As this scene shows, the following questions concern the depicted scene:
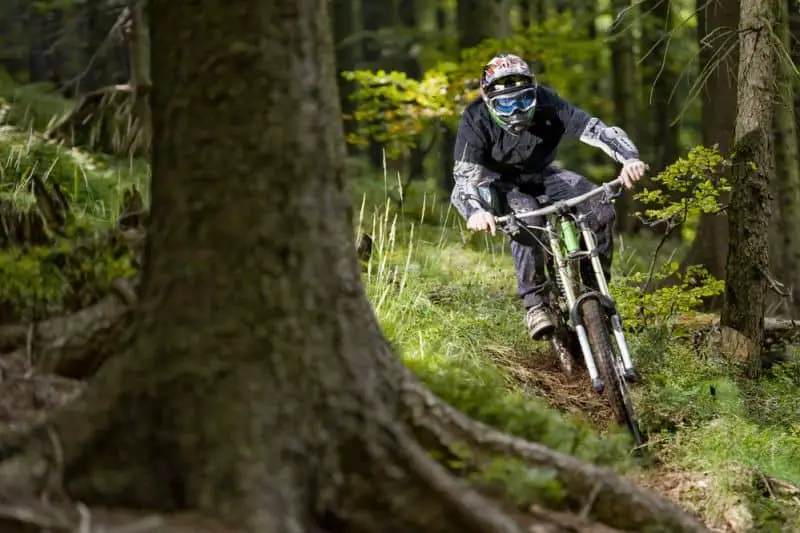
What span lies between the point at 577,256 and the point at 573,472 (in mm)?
2435

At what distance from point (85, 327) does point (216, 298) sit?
1.02 m

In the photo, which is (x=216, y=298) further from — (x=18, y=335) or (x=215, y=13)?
(x=18, y=335)

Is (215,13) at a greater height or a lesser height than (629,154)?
greater

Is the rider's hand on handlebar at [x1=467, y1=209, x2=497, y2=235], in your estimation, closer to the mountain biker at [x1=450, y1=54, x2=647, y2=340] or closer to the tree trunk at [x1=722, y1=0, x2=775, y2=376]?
the mountain biker at [x1=450, y1=54, x2=647, y2=340]

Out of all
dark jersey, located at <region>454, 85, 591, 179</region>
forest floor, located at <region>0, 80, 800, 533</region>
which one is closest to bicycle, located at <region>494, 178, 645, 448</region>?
forest floor, located at <region>0, 80, 800, 533</region>

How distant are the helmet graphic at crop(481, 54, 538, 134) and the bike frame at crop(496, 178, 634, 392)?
0.70 metres

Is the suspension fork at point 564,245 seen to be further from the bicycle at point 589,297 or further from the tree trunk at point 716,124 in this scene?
the tree trunk at point 716,124

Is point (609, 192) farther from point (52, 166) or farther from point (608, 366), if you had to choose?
point (52, 166)

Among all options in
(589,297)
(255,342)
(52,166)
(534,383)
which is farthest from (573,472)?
(52,166)

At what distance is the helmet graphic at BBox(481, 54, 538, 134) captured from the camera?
6102 millimetres

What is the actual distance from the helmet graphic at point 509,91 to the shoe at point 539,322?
119cm

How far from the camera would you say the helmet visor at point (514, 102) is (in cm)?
616

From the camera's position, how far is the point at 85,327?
398 centimetres

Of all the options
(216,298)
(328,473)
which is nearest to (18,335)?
(216,298)
